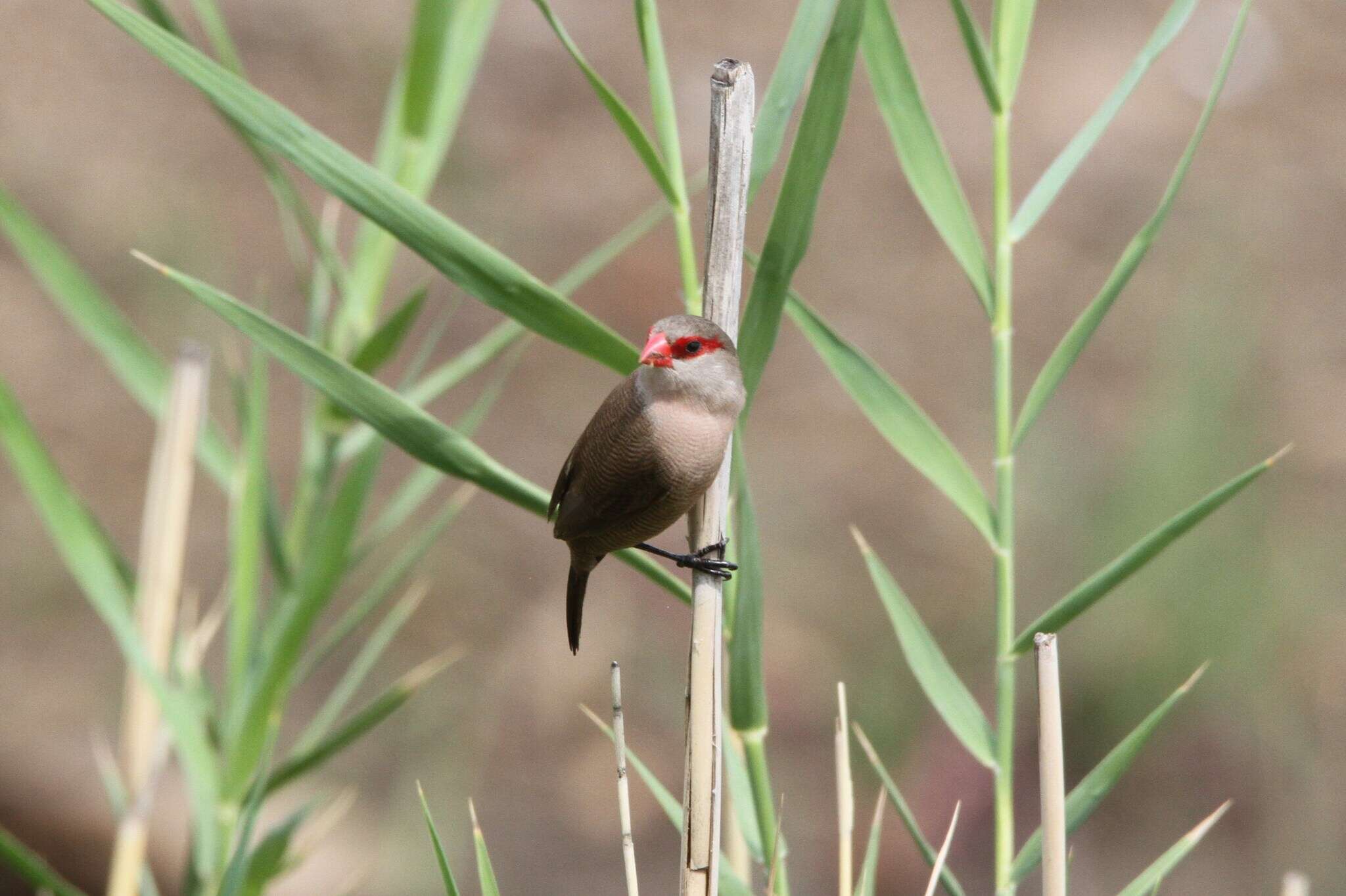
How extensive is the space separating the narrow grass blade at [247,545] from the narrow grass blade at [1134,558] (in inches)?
46.8

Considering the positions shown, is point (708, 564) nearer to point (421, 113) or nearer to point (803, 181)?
point (803, 181)

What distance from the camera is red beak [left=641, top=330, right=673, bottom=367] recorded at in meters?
1.48

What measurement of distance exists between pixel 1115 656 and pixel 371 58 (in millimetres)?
4585

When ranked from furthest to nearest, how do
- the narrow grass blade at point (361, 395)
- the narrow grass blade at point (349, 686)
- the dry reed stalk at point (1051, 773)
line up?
1. the narrow grass blade at point (349, 686)
2. the narrow grass blade at point (361, 395)
3. the dry reed stalk at point (1051, 773)

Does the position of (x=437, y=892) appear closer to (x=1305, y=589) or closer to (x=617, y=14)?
(x=1305, y=589)

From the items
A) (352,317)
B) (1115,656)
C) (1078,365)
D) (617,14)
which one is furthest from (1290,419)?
(352,317)

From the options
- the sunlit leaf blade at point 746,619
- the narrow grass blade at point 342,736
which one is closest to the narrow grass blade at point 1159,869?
the sunlit leaf blade at point 746,619

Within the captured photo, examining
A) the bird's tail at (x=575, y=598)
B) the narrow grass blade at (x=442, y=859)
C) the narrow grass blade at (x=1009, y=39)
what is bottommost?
the narrow grass blade at (x=442, y=859)

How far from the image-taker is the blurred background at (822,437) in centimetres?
459

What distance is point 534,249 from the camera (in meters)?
6.28

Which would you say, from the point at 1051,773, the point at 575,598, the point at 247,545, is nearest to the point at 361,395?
the point at 575,598

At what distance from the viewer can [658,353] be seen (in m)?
1.49

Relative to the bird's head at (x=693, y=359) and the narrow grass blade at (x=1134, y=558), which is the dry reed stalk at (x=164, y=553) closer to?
the bird's head at (x=693, y=359)

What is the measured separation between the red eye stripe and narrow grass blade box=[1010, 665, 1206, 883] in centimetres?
68
